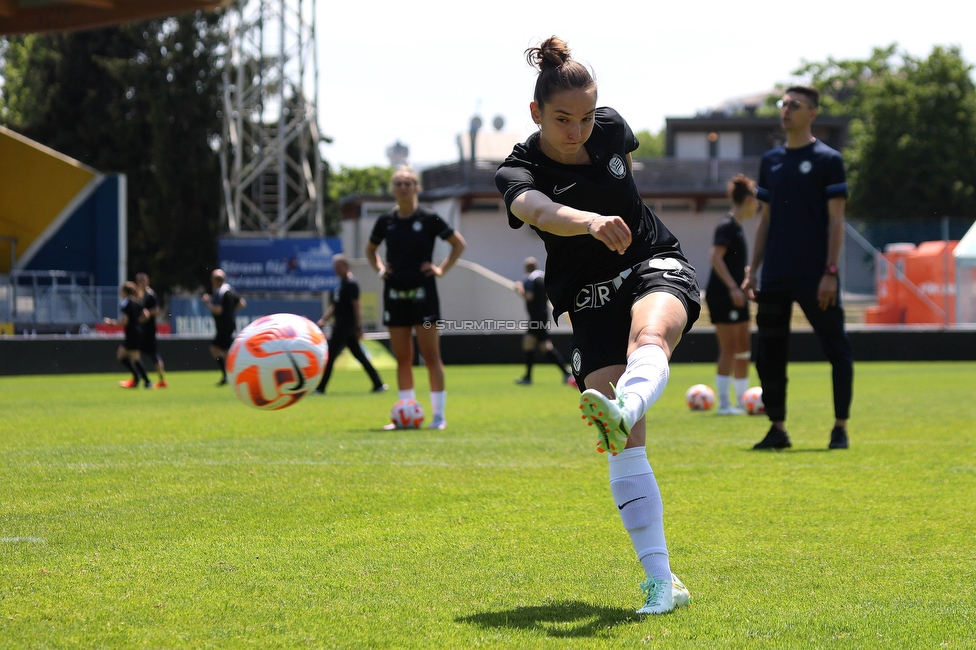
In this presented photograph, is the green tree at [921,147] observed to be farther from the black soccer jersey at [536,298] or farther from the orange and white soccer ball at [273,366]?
the orange and white soccer ball at [273,366]

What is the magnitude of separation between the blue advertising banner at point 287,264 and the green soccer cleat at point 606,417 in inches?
1233

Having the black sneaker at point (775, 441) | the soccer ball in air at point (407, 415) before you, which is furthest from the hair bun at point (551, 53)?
the soccer ball in air at point (407, 415)

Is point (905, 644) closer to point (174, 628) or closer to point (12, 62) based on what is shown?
point (174, 628)

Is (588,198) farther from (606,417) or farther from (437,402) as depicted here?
(437,402)

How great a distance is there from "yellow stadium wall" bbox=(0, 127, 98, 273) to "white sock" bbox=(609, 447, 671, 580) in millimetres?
32617

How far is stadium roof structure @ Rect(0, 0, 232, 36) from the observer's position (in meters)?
24.0

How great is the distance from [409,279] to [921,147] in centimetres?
5188

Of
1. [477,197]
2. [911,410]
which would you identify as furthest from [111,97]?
[911,410]

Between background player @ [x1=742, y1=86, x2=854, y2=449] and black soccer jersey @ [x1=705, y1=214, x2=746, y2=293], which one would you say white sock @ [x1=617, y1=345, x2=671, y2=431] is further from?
black soccer jersey @ [x1=705, y1=214, x2=746, y2=293]

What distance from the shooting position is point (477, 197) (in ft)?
166

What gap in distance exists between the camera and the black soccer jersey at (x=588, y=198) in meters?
4.16

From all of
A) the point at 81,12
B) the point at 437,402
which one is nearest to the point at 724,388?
the point at 437,402

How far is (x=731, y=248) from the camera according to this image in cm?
1159

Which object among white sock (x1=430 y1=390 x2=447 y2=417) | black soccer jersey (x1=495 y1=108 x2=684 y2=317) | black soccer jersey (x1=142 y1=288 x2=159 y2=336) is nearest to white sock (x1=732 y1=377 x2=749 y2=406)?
white sock (x1=430 y1=390 x2=447 y2=417)
